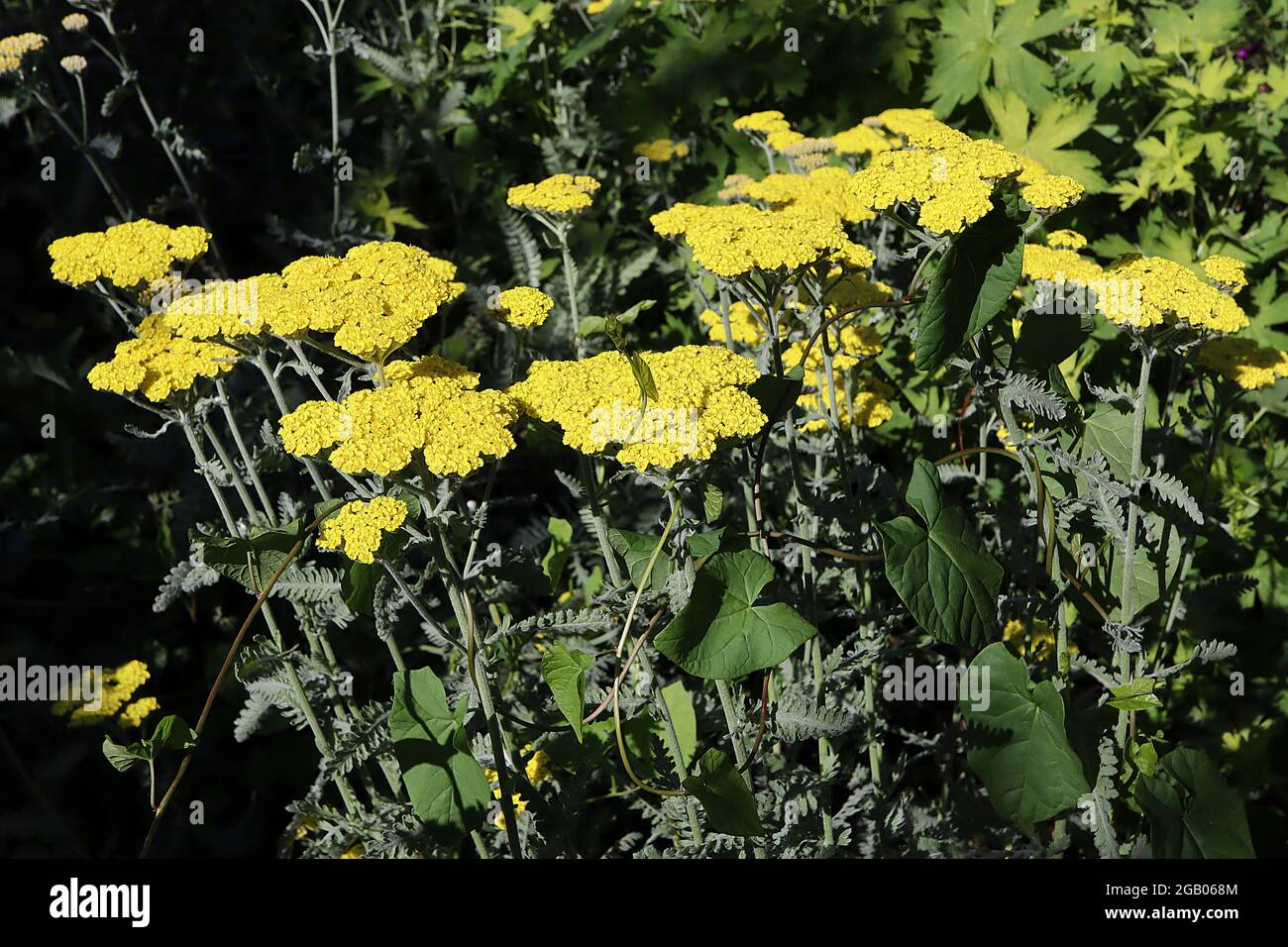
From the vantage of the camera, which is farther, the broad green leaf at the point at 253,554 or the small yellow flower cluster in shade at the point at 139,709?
the small yellow flower cluster in shade at the point at 139,709

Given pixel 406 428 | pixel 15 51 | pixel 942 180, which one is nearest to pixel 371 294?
pixel 406 428

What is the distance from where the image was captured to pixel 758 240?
1.84m

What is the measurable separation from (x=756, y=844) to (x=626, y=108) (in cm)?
252

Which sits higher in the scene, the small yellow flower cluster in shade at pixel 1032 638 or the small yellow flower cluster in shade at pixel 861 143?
the small yellow flower cluster in shade at pixel 861 143

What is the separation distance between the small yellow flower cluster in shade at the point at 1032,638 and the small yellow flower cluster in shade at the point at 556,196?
1275mm

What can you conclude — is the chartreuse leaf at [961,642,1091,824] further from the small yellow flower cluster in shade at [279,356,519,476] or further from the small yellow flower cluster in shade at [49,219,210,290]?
the small yellow flower cluster in shade at [49,219,210,290]

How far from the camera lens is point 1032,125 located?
340cm

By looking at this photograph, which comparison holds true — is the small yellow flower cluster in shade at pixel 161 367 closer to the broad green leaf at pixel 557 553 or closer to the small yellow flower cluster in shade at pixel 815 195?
the broad green leaf at pixel 557 553

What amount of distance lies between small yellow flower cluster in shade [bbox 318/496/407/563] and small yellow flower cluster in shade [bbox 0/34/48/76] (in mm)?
1994

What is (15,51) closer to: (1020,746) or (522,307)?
(522,307)

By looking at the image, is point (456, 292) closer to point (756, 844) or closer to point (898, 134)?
point (756, 844)

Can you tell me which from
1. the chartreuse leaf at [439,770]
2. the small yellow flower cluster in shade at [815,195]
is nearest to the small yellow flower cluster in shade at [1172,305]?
the small yellow flower cluster in shade at [815,195]

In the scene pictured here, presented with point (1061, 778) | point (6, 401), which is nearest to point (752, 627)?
point (1061, 778)

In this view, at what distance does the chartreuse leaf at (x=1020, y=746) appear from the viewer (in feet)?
5.75
